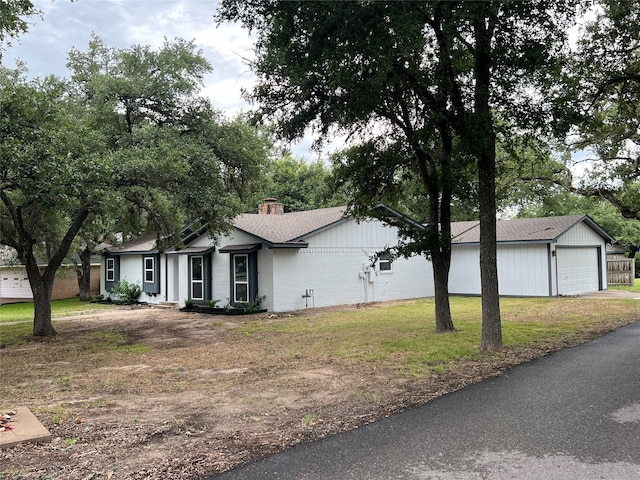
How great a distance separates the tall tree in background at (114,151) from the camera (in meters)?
8.55

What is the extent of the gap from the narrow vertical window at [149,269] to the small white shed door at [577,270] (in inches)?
676

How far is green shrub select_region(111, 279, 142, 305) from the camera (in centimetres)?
2205

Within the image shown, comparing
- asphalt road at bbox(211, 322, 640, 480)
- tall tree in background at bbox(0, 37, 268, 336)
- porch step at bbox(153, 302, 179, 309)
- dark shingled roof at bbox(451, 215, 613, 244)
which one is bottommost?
porch step at bbox(153, 302, 179, 309)

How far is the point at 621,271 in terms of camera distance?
25.5m

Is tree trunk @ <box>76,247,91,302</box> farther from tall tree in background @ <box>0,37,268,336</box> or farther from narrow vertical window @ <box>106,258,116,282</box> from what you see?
tall tree in background @ <box>0,37,268,336</box>

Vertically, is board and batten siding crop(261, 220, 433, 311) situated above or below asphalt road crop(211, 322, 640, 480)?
above

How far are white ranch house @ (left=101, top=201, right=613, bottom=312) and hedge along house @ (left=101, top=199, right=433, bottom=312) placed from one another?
0.04 m

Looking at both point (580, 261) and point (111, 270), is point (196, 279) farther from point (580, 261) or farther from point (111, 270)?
point (580, 261)

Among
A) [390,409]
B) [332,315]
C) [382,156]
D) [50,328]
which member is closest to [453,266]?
[332,315]

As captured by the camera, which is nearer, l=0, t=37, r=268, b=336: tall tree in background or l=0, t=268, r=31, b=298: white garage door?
l=0, t=37, r=268, b=336: tall tree in background

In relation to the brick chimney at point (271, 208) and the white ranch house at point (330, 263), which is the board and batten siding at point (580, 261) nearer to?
the white ranch house at point (330, 263)

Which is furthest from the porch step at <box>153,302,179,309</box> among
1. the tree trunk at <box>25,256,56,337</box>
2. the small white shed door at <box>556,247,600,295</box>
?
the small white shed door at <box>556,247,600,295</box>

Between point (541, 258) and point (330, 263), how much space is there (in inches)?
343

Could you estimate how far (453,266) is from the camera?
2261 cm
